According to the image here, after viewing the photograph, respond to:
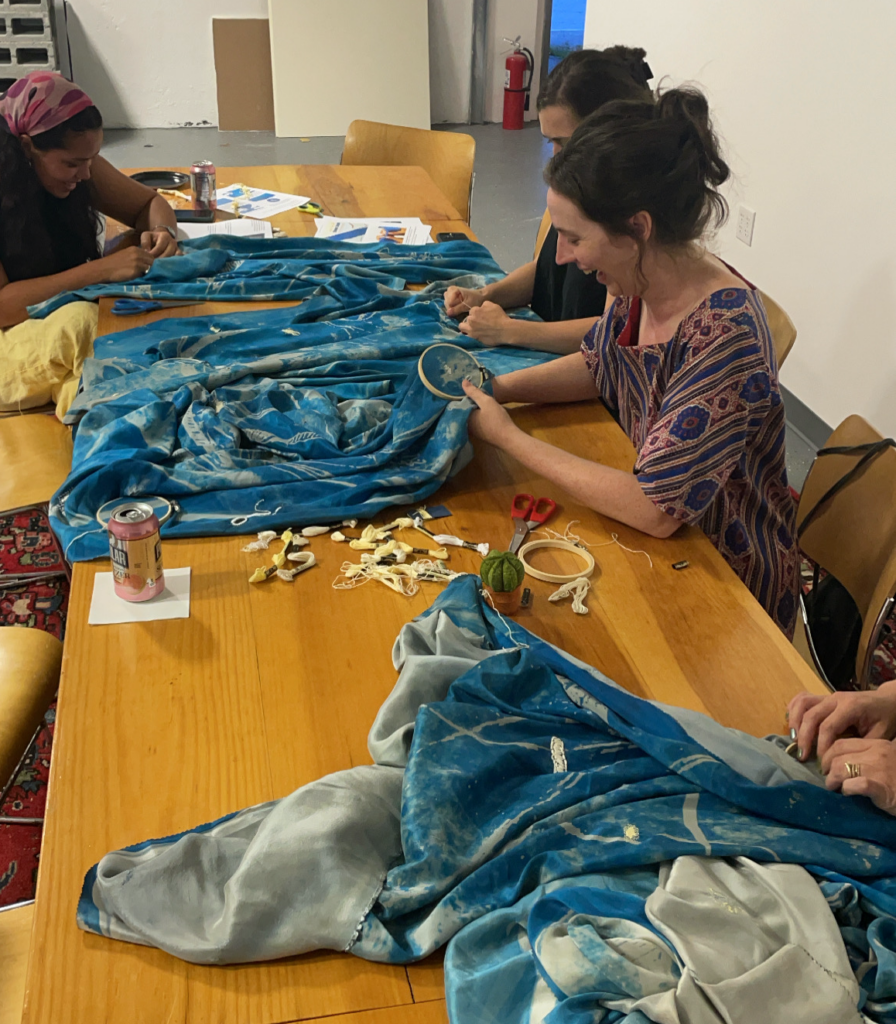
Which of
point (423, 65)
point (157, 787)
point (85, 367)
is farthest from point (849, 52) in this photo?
point (423, 65)

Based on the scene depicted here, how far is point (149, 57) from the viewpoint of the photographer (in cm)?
628

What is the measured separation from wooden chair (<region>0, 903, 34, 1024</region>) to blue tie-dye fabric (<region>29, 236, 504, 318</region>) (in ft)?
4.57

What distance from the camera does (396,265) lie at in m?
2.47

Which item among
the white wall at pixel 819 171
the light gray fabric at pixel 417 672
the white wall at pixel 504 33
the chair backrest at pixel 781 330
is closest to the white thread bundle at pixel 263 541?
the light gray fabric at pixel 417 672

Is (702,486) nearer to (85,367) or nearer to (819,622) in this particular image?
(819,622)

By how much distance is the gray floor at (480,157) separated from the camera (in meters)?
5.17

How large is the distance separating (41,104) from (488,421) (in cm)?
145

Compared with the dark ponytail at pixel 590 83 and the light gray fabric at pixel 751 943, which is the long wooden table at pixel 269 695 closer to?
the light gray fabric at pixel 751 943

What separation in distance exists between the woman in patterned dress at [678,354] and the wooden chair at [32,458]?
3.24ft

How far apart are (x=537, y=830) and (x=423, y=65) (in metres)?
6.31

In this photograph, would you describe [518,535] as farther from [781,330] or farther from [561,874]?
[781,330]

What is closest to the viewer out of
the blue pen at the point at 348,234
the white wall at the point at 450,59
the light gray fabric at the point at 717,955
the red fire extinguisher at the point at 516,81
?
the light gray fabric at the point at 717,955

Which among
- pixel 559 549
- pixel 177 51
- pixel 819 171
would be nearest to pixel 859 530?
pixel 559 549

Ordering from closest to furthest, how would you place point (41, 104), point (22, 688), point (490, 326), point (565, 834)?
point (565, 834) → point (22, 688) → point (490, 326) → point (41, 104)
